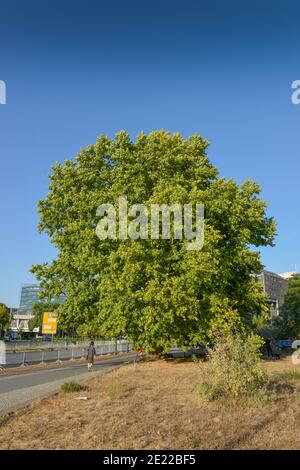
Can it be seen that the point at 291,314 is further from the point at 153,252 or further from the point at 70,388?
the point at 70,388

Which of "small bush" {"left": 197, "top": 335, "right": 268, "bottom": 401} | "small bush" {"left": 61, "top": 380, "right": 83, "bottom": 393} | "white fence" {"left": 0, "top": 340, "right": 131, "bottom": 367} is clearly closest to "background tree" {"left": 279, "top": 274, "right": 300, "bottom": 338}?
"white fence" {"left": 0, "top": 340, "right": 131, "bottom": 367}

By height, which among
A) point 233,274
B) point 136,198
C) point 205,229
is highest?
point 136,198

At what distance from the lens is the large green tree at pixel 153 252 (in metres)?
21.5

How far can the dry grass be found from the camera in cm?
737

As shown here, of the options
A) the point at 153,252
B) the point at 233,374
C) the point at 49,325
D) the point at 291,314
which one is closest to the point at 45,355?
the point at 49,325

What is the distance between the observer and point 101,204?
2627 centimetres

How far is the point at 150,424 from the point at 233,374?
312 cm

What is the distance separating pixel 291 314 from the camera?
62.1 meters

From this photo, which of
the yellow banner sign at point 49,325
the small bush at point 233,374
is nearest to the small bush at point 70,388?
the small bush at point 233,374

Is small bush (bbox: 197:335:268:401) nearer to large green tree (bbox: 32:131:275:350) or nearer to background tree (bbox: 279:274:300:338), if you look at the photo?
large green tree (bbox: 32:131:275:350)
